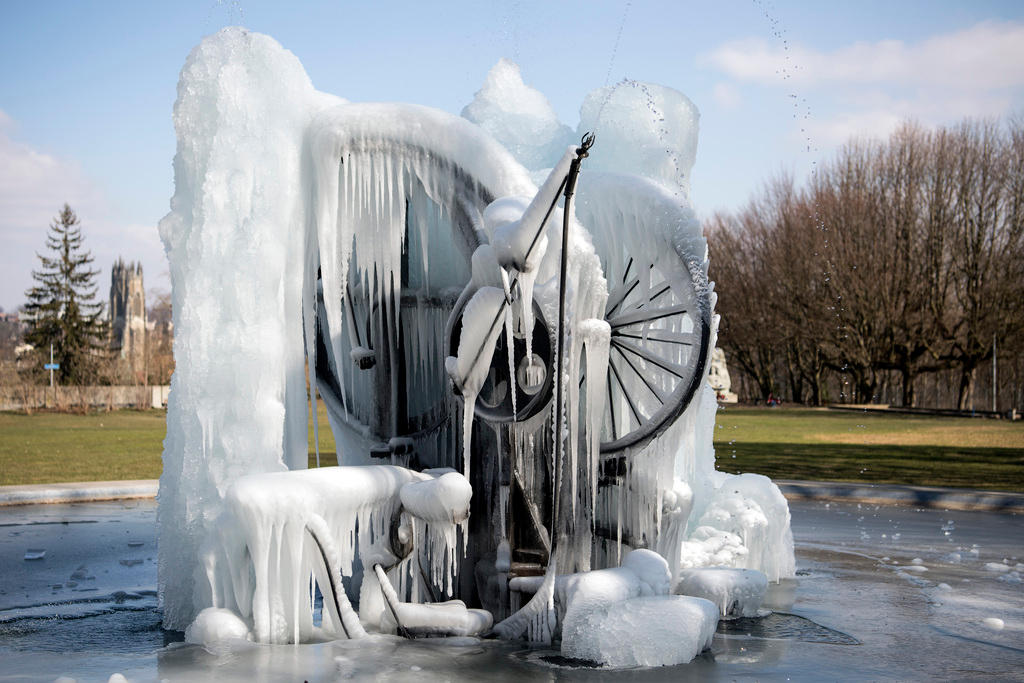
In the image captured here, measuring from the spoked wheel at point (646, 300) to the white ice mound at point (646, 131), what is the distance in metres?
1.87

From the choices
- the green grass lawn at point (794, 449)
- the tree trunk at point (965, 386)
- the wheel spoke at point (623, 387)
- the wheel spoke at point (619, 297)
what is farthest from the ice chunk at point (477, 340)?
the tree trunk at point (965, 386)

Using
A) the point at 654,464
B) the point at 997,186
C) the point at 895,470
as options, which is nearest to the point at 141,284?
the point at 997,186

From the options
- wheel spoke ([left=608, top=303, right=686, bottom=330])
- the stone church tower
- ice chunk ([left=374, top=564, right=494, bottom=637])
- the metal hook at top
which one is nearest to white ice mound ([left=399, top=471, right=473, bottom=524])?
ice chunk ([left=374, top=564, right=494, bottom=637])

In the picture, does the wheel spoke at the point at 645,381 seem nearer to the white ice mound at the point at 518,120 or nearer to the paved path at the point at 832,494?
the white ice mound at the point at 518,120

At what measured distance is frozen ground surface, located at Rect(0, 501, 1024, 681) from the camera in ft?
19.0

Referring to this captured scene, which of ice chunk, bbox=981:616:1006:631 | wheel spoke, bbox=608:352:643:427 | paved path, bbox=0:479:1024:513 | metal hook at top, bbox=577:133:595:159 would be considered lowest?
ice chunk, bbox=981:616:1006:631

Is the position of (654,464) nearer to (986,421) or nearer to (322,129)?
(322,129)

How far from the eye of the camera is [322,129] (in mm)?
7258

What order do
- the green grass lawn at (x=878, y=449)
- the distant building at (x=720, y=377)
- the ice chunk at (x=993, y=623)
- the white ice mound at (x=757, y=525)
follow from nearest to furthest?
1. the ice chunk at (x=993, y=623)
2. the white ice mound at (x=757, y=525)
3. the green grass lawn at (x=878, y=449)
4. the distant building at (x=720, y=377)

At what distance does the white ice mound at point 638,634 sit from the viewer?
239 inches

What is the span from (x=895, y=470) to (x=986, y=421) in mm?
18272

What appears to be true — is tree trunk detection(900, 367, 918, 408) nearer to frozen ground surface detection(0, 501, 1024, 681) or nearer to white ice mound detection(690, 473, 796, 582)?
frozen ground surface detection(0, 501, 1024, 681)

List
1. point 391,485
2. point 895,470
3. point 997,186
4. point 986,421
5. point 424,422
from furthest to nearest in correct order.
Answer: point 997,186
point 986,421
point 895,470
point 424,422
point 391,485

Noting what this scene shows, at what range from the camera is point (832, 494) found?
15297 millimetres
